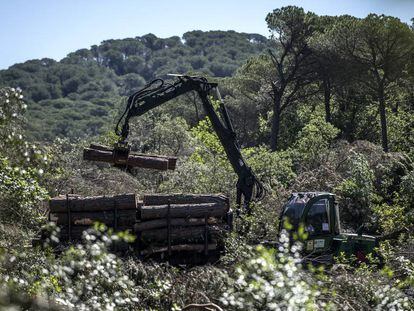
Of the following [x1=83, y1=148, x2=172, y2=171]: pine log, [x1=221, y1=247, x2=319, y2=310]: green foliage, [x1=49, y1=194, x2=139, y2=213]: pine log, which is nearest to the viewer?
[x1=221, y1=247, x2=319, y2=310]: green foliage

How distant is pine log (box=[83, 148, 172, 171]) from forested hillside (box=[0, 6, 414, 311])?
52.7 inches

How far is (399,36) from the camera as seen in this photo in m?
28.1

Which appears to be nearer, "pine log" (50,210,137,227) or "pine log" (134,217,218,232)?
"pine log" (50,210,137,227)

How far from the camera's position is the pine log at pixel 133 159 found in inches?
538

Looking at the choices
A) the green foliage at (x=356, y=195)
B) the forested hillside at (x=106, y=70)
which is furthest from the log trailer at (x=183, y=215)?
the forested hillside at (x=106, y=70)

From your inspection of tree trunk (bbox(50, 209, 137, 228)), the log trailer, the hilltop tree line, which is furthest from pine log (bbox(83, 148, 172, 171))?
the hilltop tree line

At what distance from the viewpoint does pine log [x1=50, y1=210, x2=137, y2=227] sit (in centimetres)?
1209

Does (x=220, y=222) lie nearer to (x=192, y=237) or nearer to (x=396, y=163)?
(x=192, y=237)

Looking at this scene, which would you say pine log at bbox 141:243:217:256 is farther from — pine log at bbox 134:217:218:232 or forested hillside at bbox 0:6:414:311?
pine log at bbox 134:217:218:232

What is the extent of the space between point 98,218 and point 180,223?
64.9 inches

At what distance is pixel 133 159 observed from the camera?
46.0 ft

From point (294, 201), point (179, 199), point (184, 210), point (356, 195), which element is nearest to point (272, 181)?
point (356, 195)

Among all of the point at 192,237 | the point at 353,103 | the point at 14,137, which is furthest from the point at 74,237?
the point at 353,103

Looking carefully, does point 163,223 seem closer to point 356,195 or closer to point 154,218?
point 154,218
